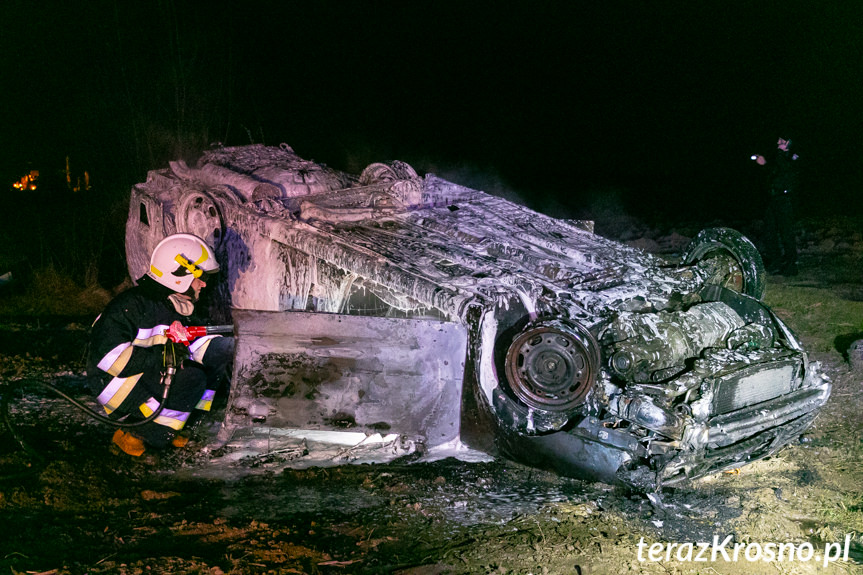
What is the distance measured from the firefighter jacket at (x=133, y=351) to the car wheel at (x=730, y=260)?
3.67 meters

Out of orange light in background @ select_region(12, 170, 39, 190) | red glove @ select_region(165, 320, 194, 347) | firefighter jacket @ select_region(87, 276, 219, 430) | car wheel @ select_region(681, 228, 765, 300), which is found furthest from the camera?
orange light in background @ select_region(12, 170, 39, 190)

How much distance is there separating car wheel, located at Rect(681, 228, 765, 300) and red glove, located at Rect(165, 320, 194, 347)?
351cm

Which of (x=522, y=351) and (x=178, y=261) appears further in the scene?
(x=178, y=261)

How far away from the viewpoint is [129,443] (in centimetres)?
429

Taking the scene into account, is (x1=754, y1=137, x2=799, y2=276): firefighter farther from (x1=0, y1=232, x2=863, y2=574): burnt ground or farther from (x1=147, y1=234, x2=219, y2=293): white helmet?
(x1=147, y1=234, x2=219, y2=293): white helmet

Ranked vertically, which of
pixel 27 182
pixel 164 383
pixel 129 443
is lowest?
pixel 129 443

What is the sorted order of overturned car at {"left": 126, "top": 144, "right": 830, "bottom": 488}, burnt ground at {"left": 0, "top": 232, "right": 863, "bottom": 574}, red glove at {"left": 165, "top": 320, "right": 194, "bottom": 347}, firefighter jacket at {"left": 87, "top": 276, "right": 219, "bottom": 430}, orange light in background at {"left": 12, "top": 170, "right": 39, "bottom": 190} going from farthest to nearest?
orange light in background at {"left": 12, "top": 170, "right": 39, "bottom": 190} < red glove at {"left": 165, "top": 320, "right": 194, "bottom": 347} < firefighter jacket at {"left": 87, "top": 276, "right": 219, "bottom": 430} < overturned car at {"left": 126, "top": 144, "right": 830, "bottom": 488} < burnt ground at {"left": 0, "top": 232, "right": 863, "bottom": 574}

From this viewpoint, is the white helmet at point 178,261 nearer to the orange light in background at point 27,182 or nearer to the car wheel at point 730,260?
the car wheel at point 730,260

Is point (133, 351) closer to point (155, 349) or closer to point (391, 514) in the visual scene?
point (155, 349)

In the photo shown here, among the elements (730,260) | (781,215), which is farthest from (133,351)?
(781,215)

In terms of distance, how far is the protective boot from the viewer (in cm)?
429

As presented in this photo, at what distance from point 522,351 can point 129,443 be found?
255cm

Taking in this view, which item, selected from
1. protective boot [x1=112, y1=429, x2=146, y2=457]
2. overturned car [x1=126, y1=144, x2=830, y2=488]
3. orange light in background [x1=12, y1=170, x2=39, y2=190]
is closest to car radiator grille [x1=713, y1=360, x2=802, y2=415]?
overturned car [x1=126, y1=144, x2=830, y2=488]

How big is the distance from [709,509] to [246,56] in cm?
2034
